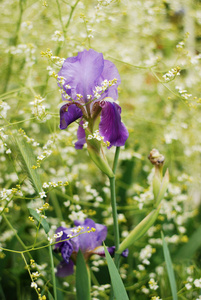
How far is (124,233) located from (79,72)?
42cm

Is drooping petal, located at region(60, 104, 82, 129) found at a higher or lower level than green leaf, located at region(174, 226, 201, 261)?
higher

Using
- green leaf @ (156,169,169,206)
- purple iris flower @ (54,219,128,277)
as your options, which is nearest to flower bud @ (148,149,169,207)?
green leaf @ (156,169,169,206)

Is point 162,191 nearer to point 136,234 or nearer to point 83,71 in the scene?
point 136,234

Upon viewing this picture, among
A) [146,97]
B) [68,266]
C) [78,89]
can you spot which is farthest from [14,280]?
[146,97]

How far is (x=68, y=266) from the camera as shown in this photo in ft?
1.90

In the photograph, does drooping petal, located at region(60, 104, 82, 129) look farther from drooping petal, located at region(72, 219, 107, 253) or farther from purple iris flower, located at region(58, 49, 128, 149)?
drooping petal, located at region(72, 219, 107, 253)

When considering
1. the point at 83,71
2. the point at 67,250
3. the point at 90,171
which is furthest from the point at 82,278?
the point at 90,171

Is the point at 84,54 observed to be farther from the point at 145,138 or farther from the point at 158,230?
the point at 145,138

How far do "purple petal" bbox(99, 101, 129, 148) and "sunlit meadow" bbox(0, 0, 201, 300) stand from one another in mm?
42

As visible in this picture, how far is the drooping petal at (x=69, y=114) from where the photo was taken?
1.55 feet

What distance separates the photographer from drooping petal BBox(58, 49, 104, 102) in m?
0.46

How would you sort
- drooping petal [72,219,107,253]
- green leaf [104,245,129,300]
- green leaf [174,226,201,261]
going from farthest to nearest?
green leaf [174,226,201,261] → drooping petal [72,219,107,253] → green leaf [104,245,129,300]

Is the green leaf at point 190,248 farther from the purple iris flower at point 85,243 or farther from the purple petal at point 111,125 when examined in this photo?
the purple petal at point 111,125

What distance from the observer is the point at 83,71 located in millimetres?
468
